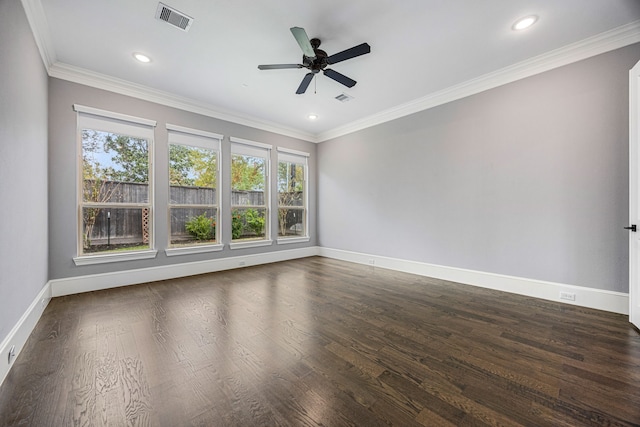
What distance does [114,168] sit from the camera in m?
3.92

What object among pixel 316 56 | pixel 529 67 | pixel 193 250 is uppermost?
pixel 529 67

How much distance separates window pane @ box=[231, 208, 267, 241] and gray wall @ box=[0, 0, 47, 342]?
2696 mm

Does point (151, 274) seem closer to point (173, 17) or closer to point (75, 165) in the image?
point (75, 165)

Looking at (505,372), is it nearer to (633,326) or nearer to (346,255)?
(633,326)

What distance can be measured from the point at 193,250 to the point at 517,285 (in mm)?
5223

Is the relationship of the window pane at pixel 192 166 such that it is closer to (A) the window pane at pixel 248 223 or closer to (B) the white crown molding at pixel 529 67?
(A) the window pane at pixel 248 223

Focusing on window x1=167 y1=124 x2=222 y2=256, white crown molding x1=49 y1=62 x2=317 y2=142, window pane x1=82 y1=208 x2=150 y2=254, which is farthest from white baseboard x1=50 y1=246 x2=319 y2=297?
white crown molding x1=49 y1=62 x2=317 y2=142

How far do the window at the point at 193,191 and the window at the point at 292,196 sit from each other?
1527mm

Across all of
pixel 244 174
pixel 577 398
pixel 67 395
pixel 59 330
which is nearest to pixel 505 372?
pixel 577 398

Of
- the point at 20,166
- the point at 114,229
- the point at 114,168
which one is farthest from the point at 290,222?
the point at 20,166

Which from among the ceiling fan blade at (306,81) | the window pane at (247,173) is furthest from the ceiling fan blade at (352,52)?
the window pane at (247,173)

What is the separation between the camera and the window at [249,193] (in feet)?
17.0

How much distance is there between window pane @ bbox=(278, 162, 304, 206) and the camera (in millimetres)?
6047

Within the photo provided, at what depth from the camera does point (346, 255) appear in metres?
5.89
